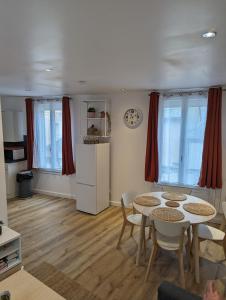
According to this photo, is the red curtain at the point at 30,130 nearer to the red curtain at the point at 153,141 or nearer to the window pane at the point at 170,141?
the red curtain at the point at 153,141

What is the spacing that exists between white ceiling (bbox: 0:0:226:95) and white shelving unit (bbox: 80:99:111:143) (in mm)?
2111

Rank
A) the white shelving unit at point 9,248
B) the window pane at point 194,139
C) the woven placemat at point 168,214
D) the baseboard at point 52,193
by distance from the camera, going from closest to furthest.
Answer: the white shelving unit at point 9,248
the woven placemat at point 168,214
the window pane at point 194,139
the baseboard at point 52,193

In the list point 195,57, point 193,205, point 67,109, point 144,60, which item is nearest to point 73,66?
point 144,60

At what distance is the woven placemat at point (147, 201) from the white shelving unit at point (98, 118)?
6.23ft

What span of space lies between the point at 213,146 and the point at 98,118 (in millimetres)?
2388

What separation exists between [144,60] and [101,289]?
2.47 metres

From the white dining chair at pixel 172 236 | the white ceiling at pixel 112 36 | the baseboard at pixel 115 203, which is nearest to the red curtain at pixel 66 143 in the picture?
the baseboard at pixel 115 203

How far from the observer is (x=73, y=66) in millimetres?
2305

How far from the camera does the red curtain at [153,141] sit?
4113 millimetres

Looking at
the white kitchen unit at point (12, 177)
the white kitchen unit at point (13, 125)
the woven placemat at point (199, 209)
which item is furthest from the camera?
the white kitchen unit at point (13, 125)

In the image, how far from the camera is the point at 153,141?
4.18m

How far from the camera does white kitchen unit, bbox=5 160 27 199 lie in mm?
5188

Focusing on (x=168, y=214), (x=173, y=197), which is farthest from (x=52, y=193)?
(x=168, y=214)

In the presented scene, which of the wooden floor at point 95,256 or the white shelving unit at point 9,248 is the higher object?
the white shelving unit at point 9,248
